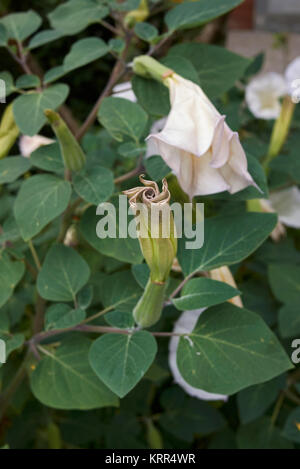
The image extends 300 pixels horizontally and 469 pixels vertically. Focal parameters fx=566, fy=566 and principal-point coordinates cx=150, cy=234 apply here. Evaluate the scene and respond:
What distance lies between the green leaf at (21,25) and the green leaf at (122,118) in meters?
Answer: 0.17

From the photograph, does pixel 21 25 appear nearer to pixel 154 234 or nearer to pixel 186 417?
pixel 154 234

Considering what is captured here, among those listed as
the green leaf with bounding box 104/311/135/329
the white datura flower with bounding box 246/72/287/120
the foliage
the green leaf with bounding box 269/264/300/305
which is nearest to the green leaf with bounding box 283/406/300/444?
the foliage

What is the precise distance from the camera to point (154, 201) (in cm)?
38

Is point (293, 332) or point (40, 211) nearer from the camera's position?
point (40, 211)

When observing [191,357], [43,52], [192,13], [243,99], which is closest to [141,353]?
[191,357]

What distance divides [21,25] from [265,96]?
0.59 meters

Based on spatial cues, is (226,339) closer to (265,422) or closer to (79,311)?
(79,311)

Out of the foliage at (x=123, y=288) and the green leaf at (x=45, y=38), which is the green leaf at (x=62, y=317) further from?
the green leaf at (x=45, y=38)

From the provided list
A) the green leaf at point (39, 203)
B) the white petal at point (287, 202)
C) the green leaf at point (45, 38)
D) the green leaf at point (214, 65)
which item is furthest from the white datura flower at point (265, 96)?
the green leaf at point (39, 203)

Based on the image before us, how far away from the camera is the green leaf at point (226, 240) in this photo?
53 cm

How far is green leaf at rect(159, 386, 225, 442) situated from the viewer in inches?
29.9

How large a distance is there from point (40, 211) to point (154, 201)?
19cm

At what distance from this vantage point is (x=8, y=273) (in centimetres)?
59

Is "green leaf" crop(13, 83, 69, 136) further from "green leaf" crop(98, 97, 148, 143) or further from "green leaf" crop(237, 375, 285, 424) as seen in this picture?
"green leaf" crop(237, 375, 285, 424)
